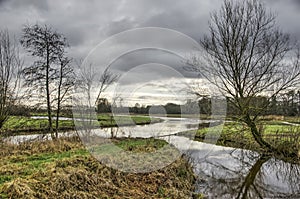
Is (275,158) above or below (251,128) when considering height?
below

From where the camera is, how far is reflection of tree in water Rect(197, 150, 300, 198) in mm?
8820

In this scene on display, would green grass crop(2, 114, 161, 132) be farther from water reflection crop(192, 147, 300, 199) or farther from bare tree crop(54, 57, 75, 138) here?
water reflection crop(192, 147, 300, 199)

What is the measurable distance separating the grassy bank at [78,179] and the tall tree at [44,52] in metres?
4.85

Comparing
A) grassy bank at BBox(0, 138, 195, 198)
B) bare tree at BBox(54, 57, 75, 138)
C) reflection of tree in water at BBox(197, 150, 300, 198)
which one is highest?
bare tree at BBox(54, 57, 75, 138)

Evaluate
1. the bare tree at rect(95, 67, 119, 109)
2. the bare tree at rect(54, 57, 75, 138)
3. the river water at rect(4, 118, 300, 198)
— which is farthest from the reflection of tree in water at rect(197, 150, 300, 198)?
the bare tree at rect(54, 57, 75, 138)

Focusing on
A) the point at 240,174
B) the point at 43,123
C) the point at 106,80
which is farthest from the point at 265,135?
the point at 43,123

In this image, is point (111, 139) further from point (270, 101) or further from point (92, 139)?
point (270, 101)

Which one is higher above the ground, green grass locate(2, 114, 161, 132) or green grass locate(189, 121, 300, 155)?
green grass locate(2, 114, 161, 132)

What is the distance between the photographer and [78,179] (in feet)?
22.5

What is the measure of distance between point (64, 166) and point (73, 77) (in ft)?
29.4

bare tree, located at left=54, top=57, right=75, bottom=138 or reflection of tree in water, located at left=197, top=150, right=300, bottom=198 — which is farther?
bare tree, located at left=54, top=57, right=75, bottom=138

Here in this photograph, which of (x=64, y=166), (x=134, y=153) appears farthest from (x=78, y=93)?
(x=64, y=166)

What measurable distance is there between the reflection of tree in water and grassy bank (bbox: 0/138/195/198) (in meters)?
0.94

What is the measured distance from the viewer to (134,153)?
402 inches
